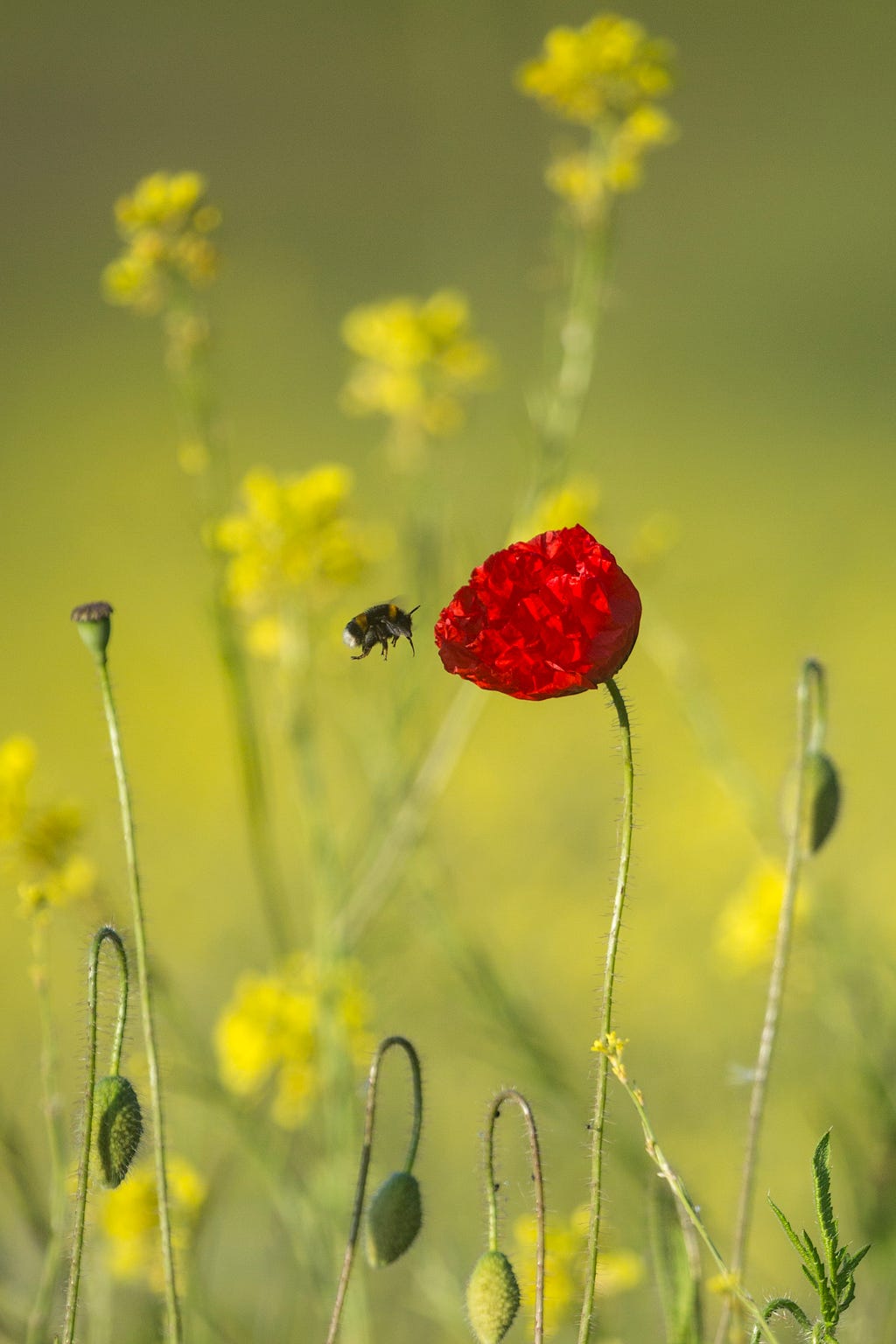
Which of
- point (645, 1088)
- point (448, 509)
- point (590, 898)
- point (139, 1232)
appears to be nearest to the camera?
point (139, 1232)

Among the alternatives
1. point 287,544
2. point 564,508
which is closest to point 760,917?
point 564,508

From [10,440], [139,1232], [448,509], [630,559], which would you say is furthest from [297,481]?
[10,440]

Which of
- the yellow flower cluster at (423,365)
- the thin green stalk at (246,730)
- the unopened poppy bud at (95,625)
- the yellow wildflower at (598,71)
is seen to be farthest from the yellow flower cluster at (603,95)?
the unopened poppy bud at (95,625)

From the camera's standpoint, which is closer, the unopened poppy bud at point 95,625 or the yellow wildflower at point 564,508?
the unopened poppy bud at point 95,625

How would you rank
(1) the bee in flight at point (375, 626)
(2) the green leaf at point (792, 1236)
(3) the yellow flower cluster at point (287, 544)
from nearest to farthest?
(2) the green leaf at point (792, 1236) → (1) the bee in flight at point (375, 626) → (3) the yellow flower cluster at point (287, 544)

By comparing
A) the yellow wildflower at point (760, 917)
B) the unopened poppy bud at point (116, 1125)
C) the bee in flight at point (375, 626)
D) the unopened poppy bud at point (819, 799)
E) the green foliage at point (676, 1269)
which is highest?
the bee in flight at point (375, 626)

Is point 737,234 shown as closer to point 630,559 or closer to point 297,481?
point 630,559

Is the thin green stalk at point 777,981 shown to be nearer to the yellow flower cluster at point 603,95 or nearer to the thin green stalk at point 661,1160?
the thin green stalk at point 661,1160
